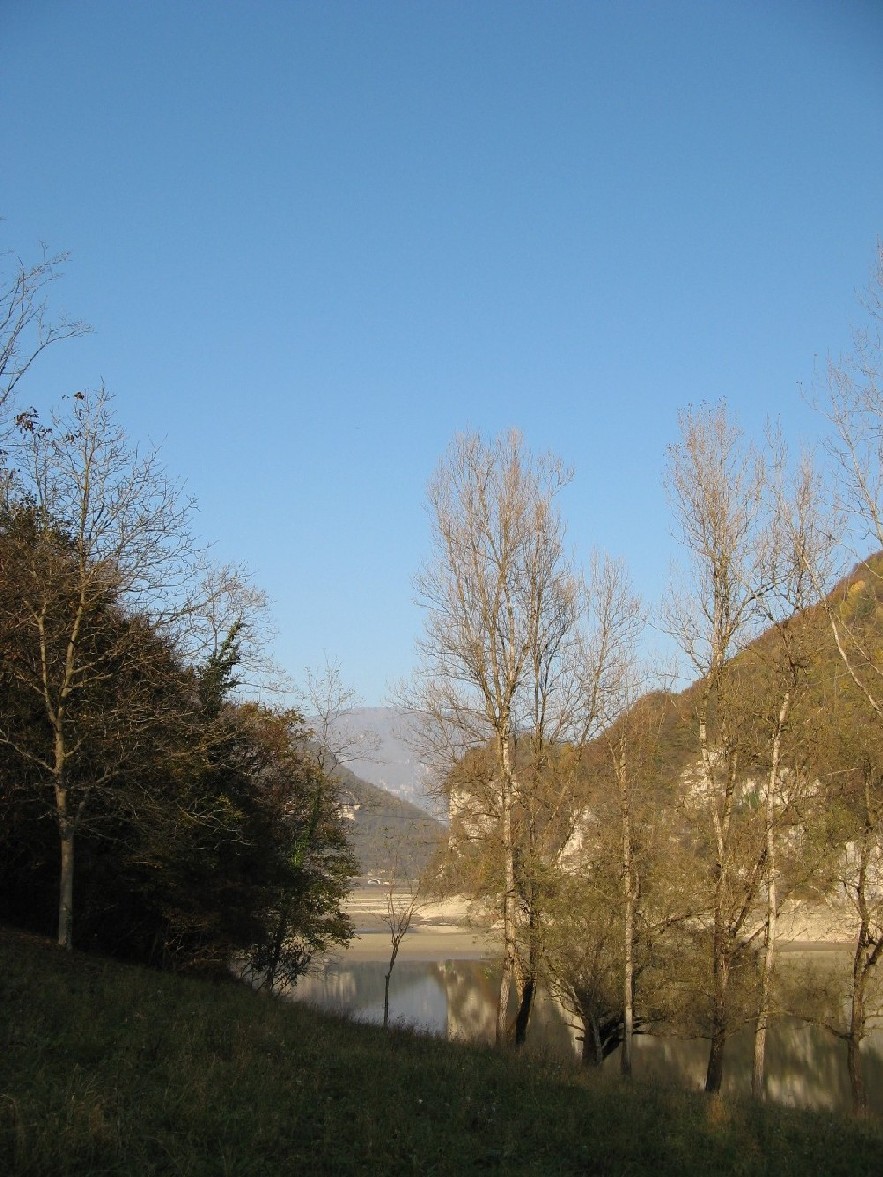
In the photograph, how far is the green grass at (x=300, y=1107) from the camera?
6902 millimetres

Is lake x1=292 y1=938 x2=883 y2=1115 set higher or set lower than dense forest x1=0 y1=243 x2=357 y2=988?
lower

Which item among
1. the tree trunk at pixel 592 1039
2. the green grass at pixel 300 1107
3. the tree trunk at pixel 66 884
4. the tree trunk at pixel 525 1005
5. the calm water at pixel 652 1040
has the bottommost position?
the calm water at pixel 652 1040

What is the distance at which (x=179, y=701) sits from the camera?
16906mm

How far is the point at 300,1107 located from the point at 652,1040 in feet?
94.1

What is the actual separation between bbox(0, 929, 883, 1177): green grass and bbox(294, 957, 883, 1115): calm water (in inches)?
185

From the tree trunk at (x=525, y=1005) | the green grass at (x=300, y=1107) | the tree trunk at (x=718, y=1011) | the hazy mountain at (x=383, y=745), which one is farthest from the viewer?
the hazy mountain at (x=383, y=745)

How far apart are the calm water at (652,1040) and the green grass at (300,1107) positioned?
15.4 feet

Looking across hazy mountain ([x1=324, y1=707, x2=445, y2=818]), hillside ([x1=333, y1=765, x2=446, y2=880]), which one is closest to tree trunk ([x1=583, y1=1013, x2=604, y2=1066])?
hillside ([x1=333, y1=765, x2=446, y2=880])

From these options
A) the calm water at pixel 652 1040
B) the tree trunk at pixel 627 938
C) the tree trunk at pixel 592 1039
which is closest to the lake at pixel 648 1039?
the calm water at pixel 652 1040

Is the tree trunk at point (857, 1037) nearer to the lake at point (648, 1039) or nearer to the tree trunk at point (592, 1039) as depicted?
the lake at point (648, 1039)

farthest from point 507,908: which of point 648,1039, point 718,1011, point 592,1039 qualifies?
point 648,1039

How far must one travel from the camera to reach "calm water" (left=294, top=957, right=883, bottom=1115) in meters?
21.8

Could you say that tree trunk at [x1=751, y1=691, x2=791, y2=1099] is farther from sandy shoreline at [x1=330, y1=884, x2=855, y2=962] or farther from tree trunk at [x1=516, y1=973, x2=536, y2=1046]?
tree trunk at [x1=516, y1=973, x2=536, y2=1046]

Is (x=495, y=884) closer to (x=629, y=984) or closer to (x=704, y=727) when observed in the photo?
(x=629, y=984)
